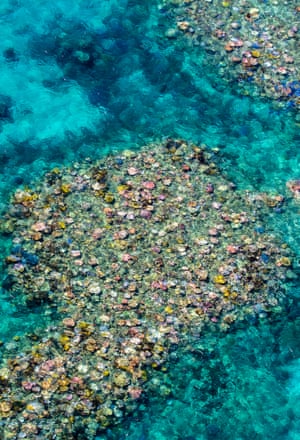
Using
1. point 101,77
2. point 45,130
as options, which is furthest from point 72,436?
point 101,77

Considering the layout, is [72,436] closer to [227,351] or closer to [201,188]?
[227,351]

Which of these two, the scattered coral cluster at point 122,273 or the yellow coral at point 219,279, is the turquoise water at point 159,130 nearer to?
the scattered coral cluster at point 122,273

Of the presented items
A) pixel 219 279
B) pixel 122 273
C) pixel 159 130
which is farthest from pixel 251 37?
pixel 122 273

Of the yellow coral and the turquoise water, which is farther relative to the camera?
the yellow coral

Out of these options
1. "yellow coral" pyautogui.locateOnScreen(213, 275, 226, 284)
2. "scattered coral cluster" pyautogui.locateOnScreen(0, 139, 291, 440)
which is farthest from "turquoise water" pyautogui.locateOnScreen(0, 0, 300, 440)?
"yellow coral" pyautogui.locateOnScreen(213, 275, 226, 284)

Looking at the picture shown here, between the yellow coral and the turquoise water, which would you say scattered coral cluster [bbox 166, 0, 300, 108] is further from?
the yellow coral

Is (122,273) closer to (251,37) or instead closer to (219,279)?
(219,279)
